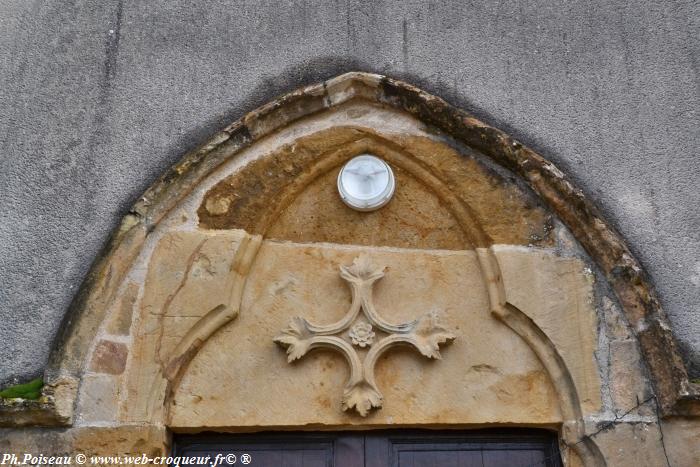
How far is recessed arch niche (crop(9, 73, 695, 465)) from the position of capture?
10.2 ft

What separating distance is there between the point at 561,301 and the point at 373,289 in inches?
29.0

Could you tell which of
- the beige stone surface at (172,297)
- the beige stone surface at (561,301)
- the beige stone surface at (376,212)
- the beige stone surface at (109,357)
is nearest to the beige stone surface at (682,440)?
the beige stone surface at (561,301)

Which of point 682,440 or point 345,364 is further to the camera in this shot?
point 345,364

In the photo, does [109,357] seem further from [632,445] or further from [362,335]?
[632,445]

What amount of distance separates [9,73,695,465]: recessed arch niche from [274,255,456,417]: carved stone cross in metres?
0.05

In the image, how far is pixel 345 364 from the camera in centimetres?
322

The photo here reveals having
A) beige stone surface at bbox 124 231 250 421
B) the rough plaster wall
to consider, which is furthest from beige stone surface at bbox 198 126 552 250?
the rough plaster wall

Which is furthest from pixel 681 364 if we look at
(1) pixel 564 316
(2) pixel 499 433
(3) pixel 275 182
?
(3) pixel 275 182

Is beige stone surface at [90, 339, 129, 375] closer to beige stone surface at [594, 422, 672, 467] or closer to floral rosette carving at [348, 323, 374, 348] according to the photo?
floral rosette carving at [348, 323, 374, 348]

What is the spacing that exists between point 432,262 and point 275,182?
0.72m

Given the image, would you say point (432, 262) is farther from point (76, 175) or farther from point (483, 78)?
point (76, 175)

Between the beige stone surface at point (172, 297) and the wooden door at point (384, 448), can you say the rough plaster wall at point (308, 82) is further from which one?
the wooden door at point (384, 448)

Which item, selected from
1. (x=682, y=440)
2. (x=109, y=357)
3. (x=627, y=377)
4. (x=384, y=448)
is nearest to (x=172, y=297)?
(x=109, y=357)

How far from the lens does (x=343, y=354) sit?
3205mm
